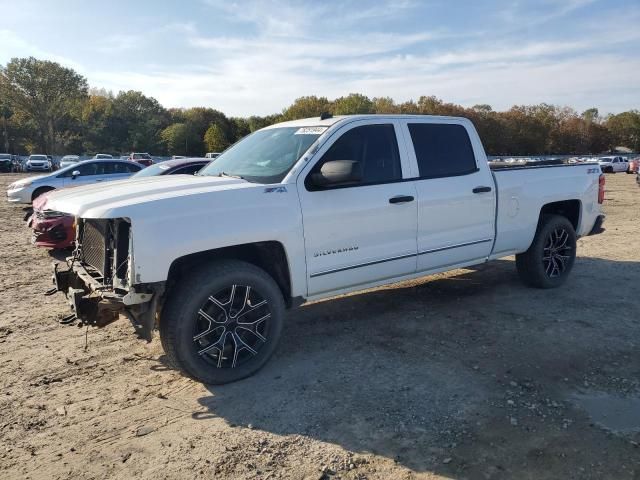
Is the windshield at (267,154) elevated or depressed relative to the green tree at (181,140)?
depressed

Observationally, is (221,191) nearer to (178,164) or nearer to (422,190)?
(422,190)

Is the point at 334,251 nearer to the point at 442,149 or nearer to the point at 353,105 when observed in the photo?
the point at 442,149

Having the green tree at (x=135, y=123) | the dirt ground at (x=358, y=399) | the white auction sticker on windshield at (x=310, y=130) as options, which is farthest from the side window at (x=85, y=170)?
the green tree at (x=135, y=123)

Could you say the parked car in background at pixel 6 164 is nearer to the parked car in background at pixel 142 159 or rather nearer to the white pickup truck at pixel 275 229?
the parked car in background at pixel 142 159

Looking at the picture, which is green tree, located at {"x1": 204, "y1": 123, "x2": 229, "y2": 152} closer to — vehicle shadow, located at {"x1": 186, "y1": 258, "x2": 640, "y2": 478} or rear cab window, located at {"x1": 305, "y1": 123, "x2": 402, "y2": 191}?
vehicle shadow, located at {"x1": 186, "y1": 258, "x2": 640, "y2": 478}

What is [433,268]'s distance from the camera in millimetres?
5215

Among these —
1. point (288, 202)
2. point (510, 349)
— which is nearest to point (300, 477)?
point (288, 202)

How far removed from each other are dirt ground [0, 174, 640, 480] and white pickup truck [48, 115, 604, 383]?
530mm

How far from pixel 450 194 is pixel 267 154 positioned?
185 cm

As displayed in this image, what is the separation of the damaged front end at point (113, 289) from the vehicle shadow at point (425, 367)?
0.83m

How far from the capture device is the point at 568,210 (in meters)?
6.76

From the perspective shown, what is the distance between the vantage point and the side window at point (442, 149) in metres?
5.15

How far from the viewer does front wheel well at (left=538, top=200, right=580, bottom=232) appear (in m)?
6.59

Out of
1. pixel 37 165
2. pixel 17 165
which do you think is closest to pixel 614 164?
pixel 37 165
